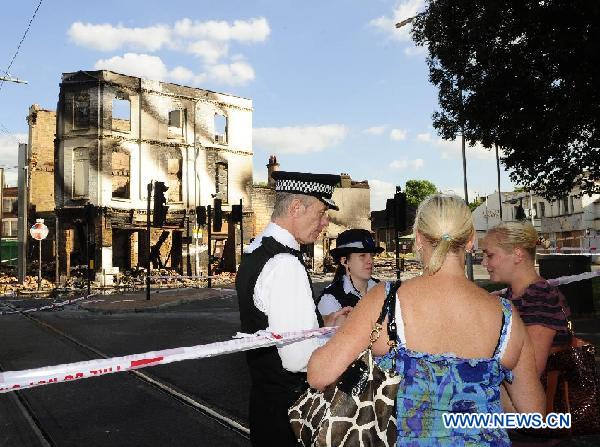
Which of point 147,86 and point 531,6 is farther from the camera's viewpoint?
point 147,86

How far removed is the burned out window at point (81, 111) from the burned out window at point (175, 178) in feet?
18.1

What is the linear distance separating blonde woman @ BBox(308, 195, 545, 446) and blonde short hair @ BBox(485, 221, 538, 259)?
37.1 inches

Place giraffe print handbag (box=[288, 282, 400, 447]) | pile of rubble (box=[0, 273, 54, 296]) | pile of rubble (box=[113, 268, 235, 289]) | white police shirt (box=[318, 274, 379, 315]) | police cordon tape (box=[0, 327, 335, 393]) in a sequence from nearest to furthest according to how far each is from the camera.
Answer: giraffe print handbag (box=[288, 282, 400, 447]) < police cordon tape (box=[0, 327, 335, 393]) < white police shirt (box=[318, 274, 379, 315]) < pile of rubble (box=[0, 273, 54, 296]) < pile of rubble (box=[113, 268, 235, 289])

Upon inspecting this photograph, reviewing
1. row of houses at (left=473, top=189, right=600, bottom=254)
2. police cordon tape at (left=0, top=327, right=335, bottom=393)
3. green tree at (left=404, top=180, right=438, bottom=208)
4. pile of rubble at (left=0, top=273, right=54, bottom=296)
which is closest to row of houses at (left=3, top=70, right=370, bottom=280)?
pile of rubble at (left=0, top=273, right=54, bottom=296)

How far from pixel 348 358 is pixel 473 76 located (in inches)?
525

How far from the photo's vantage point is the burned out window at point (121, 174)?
32.1 m

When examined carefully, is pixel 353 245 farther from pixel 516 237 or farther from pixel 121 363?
pixel 121 363

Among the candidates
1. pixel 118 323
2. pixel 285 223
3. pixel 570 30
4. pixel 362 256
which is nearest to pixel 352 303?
pixel 362 256

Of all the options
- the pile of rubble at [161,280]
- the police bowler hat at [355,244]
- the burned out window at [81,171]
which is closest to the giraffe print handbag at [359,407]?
the police bowler hat at [355,244]

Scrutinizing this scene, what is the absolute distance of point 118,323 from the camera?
13.5 m

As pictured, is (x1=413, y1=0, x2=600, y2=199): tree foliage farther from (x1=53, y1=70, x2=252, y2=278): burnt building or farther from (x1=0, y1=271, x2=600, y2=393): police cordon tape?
(x1=53, y1=70, x2=252, y2=278): burnt building

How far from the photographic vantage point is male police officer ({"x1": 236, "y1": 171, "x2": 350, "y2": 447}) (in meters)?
2.11

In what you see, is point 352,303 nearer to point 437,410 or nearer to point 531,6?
point 437,410

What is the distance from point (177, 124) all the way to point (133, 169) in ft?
15.1
